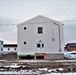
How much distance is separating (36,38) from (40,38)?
0.61 m

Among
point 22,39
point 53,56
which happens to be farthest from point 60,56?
point 22,39

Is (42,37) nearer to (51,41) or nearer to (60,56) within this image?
(51,41)

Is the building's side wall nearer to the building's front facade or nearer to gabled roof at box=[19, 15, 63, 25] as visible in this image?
gabled roof at box=[19, 15, 63, 25]

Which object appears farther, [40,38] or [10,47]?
[10,47]

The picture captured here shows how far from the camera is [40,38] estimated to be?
2531 cm

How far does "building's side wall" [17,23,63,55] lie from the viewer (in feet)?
82.4

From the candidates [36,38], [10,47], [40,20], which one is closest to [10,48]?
[10,47]

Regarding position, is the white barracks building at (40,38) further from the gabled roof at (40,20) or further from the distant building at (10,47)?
the distant building at (10,47)

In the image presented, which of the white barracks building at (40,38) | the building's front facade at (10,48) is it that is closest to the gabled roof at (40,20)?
the white barracks building at (40,38)

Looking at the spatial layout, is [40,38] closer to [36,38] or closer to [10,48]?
[36,38]

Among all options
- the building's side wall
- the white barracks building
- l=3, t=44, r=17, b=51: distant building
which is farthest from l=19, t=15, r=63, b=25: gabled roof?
l=3, t=44, r=17, b=51: distant building

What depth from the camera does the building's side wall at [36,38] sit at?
25.1 metres

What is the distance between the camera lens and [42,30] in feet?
83.1

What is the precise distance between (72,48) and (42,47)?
28.1 meters
